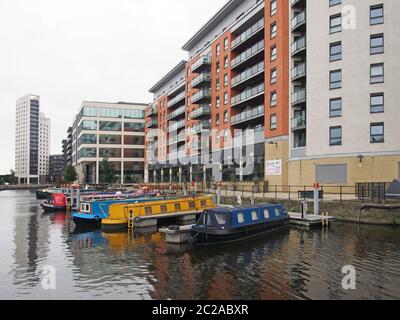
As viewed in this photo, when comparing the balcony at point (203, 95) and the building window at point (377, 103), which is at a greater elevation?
the balcony at point (203, 95)

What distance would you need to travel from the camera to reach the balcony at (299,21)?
138ft

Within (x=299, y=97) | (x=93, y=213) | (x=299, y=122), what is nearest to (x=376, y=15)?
(x=299, y=97)

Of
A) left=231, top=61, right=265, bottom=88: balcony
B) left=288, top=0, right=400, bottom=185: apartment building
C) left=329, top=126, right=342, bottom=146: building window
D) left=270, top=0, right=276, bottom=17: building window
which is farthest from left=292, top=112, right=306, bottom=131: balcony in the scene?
left=270, top=0, right=276, bottom=17: building window

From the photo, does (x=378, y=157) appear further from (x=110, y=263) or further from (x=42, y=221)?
(x=42, y=221)

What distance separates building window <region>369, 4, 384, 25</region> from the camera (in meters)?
36.9

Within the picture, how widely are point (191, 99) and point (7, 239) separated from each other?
50347 mm

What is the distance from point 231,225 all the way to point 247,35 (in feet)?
124

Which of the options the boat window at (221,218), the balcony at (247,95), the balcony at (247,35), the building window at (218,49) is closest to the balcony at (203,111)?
the building window at (218,49)

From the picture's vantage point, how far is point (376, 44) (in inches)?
1458

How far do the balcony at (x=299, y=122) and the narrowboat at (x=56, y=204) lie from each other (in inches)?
1065

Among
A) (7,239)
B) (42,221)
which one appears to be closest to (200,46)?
(42,221)

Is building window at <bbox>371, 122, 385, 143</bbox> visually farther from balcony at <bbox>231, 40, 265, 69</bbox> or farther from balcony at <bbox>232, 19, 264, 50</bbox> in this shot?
balcony at <bbox>232, 19, 264, 50</bbox>

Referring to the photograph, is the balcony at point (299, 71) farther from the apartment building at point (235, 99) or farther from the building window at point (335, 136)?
the building window at point (335, 136)

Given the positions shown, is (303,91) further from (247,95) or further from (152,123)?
(152,123)
